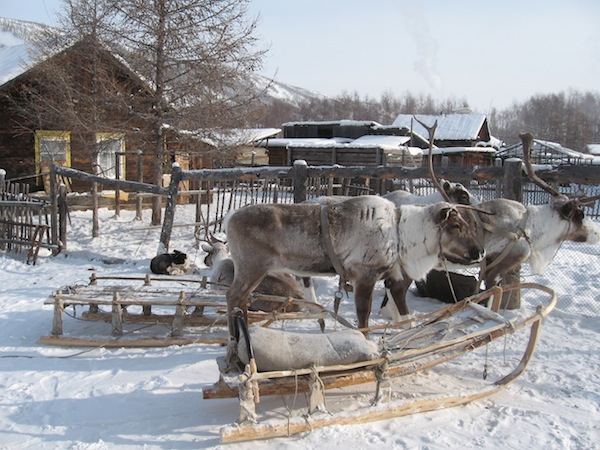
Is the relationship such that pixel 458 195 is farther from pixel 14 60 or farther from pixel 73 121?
pixel 14 60

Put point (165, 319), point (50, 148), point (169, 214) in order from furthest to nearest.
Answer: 1. point (50, 148)
2. point (169, 214)
3. point (165, 319)

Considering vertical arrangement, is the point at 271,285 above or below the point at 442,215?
below

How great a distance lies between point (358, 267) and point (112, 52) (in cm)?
1149

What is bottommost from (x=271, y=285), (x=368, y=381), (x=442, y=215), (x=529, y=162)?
(x=368, y=381)

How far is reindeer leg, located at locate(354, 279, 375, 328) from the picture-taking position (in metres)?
4.88

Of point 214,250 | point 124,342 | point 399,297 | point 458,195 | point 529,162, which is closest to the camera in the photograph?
point 124,342

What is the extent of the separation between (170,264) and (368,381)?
5.94 m

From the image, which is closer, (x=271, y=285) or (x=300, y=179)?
(x=271, y=285)

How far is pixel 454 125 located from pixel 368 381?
39.3 m

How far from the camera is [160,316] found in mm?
6000

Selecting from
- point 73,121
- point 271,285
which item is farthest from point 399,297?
point 73,121

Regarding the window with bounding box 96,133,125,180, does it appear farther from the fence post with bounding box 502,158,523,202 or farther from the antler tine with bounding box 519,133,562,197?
the antler tine with bounding box 519,133,562,197

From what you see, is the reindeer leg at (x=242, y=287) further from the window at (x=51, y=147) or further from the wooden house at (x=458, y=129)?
the wooden house at (x=458, y=129)

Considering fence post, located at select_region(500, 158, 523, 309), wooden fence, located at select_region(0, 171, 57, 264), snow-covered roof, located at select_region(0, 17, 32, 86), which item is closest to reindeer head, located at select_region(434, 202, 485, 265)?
fence post, located at select_region(500, 158, 523, 309)
